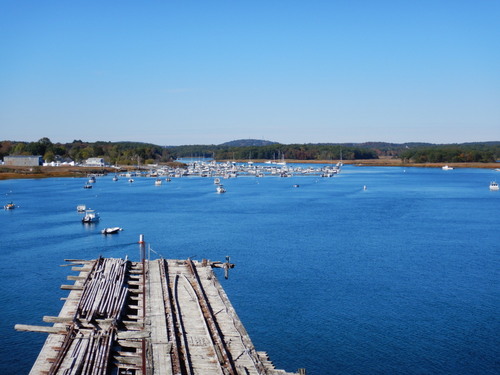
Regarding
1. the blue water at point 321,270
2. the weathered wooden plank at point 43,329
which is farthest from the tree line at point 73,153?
the weathered wooden plank at point 43,329

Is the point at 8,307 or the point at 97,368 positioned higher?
the point at 97,368

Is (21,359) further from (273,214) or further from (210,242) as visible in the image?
(273,214)

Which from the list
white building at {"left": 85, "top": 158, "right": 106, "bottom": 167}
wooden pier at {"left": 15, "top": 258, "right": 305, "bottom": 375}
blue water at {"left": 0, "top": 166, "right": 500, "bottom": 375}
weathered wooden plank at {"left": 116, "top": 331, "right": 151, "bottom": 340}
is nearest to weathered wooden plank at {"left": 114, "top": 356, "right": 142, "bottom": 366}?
wooden pier at {"left": 15, "top": 258, "right": 305, "bottom": 375}

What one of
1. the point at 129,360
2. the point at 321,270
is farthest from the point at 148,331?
the point at 321,270

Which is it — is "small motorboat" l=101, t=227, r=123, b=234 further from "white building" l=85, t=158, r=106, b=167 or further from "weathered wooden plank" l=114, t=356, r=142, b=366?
"white building" l=85, t=158, r=106, b=167

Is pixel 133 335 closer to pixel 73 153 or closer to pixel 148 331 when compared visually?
pixel 148 331

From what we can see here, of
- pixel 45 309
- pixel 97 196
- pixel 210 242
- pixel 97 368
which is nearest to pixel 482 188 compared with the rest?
pixel 97 196
